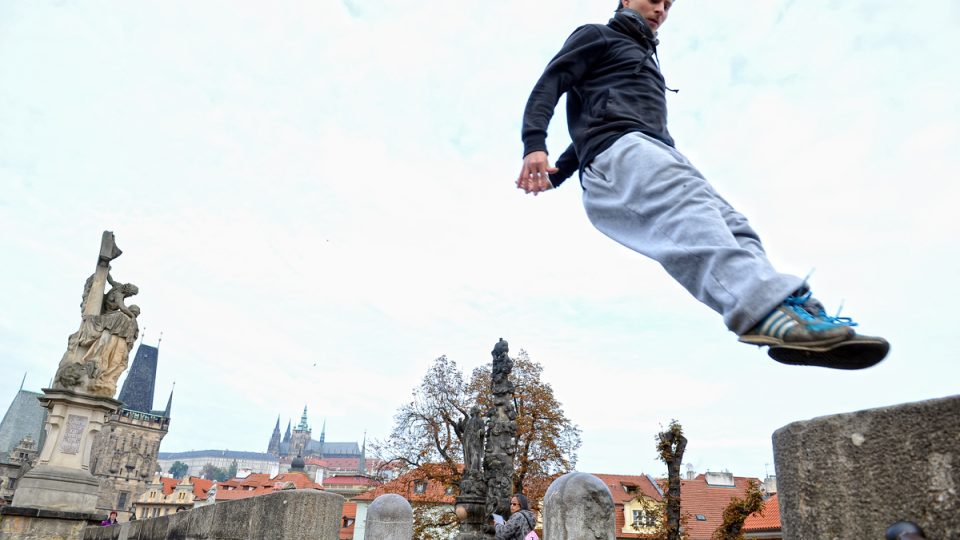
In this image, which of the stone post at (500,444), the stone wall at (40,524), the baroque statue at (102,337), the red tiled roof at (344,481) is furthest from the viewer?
the red tiled roof at (344,481)

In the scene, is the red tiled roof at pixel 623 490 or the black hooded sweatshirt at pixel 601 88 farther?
the red tiled roof at pixel 623 490

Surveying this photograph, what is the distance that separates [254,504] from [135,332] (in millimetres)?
6731

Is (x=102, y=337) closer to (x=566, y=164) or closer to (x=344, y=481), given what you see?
(x=566, y=164)

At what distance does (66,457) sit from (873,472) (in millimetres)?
10226

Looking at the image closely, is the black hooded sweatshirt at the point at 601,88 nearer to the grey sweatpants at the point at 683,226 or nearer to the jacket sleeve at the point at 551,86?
the jacket sleeve at the point at 551,86

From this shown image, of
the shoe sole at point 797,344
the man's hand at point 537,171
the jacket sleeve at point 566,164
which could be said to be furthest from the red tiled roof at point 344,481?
the shoe sole at point 797,344

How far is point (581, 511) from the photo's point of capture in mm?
3623

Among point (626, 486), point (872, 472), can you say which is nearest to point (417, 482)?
point (626, 486)

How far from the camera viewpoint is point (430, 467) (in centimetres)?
3066

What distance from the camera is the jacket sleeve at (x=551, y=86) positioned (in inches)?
86.5

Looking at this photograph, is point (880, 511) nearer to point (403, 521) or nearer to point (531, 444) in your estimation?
point (403, 521)

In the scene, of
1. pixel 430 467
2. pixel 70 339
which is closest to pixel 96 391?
pixel 70 339

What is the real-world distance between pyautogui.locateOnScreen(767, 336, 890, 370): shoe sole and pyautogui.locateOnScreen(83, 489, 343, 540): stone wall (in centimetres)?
287

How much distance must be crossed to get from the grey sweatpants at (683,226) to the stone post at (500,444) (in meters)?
14.0
